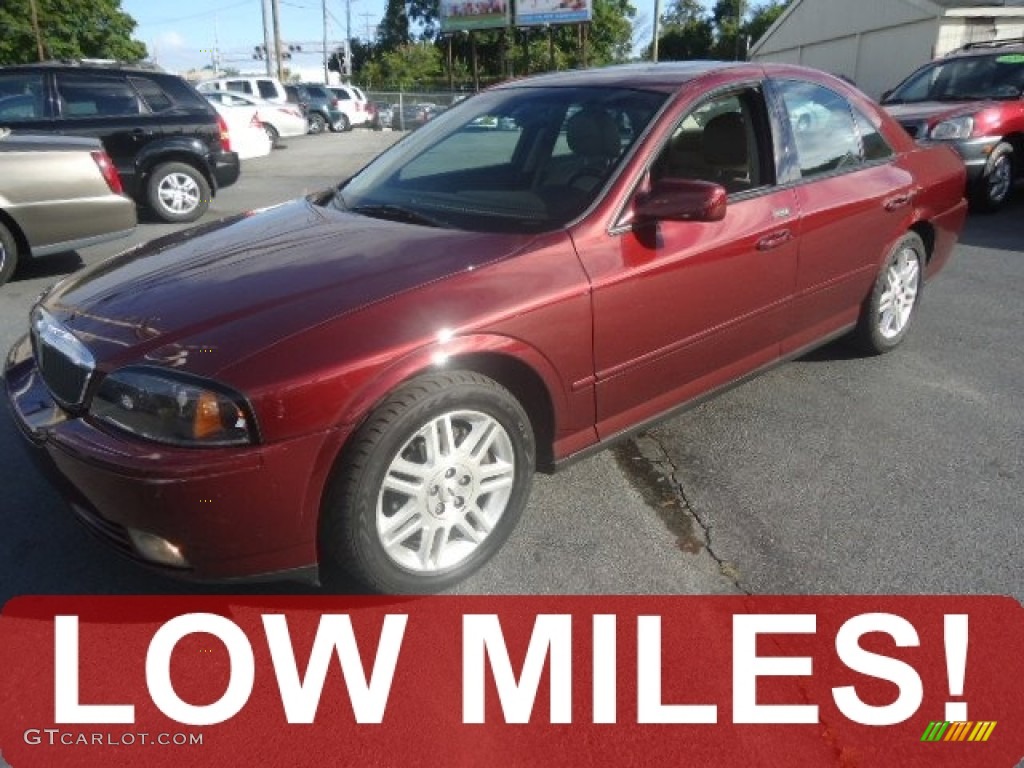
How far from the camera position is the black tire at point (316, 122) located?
29884 mm

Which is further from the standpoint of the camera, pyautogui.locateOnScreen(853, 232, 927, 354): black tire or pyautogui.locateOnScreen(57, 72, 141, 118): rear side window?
pyautogui.locateOnScreen(57, 72, 141, 118): rear side window

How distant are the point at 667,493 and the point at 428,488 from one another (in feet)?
3.69

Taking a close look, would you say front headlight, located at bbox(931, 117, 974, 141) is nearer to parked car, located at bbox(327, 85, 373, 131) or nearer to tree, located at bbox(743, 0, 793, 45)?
parked car, located at bbox(327, 85, 373, 131)

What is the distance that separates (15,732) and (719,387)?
105 inches

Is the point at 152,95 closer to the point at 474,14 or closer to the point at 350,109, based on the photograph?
the point at 350,109

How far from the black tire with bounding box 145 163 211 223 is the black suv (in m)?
0.01

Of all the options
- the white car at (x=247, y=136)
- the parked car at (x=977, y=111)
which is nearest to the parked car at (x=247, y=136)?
the white car at (x=247, y=136)

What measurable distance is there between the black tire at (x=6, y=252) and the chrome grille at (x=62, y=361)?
4.15 m

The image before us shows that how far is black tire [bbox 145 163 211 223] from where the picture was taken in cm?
909

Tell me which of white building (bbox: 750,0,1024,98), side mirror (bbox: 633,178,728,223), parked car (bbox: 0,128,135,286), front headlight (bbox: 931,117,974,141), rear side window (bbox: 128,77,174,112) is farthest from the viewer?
white building (bbox: 750,0,1024,98)

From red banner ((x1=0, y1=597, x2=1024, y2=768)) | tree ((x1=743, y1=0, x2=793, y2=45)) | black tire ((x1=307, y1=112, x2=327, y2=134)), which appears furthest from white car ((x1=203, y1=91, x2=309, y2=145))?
tree ((x1=743, y1=0, x2=793, y2=45))

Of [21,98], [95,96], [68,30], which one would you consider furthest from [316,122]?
[21,98]

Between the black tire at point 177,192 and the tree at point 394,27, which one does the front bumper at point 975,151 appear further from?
the tree at point 394,27

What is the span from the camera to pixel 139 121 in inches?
349
